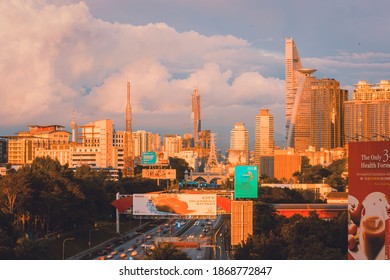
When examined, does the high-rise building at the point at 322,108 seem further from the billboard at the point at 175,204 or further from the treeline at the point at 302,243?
the treeline at the point at 302,243

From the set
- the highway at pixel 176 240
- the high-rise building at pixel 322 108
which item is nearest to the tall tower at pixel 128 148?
the highway at pixel 176 240

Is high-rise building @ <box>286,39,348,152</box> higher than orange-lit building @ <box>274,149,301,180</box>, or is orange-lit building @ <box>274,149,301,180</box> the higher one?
high-rise building @ <box>286,39,348,152</box>

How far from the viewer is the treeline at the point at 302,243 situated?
36219 mm

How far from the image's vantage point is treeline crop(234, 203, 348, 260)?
36.2 m

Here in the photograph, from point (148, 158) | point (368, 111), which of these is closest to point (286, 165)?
point (368, 111)

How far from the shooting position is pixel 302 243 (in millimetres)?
39406

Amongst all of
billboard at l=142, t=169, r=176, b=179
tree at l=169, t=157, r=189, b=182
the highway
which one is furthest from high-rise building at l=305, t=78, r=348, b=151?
the highway

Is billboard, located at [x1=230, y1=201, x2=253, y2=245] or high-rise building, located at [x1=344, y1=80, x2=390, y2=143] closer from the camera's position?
billboard, located at [x1=230, y1=201, x2=253, y2=245]

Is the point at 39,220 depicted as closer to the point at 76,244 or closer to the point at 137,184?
the point at 76,244

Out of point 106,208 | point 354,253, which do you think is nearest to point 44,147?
point 106,208

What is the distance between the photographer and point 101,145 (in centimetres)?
13775

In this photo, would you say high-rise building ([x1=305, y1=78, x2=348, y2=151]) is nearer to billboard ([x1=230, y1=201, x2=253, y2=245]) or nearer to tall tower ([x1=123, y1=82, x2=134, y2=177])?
tall tower ([x1=123, y1=82, x2=134, y2=177])

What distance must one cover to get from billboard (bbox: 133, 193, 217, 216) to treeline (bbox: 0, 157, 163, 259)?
507 cm

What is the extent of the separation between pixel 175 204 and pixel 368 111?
5143 inches
